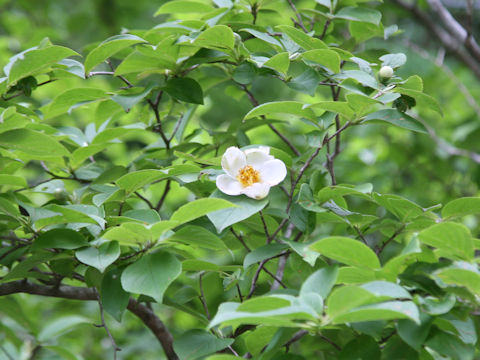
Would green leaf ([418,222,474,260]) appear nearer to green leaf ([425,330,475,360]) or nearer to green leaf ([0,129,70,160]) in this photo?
green leaf ([425,330,475,360])

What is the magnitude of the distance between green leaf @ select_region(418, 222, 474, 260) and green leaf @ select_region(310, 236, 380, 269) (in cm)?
7

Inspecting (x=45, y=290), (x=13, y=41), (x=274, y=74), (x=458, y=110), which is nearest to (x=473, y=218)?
(x=458, y=110)

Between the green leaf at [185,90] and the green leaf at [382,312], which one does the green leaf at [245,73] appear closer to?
the green leaf at [185,90]

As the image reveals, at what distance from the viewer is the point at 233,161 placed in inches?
36.4

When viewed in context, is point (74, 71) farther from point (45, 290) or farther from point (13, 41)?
point (13, 41)

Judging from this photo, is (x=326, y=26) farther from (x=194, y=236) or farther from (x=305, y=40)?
(x=194, y=236)

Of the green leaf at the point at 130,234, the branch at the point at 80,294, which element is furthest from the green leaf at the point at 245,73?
the branch at the point at 80,294

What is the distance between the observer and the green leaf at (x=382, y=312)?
2.00ft

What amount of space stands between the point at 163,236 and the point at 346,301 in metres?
0.32

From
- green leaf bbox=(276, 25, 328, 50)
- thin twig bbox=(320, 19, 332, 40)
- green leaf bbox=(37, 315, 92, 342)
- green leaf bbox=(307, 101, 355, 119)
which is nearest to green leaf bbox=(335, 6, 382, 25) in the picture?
thin twig bbox=(320, 19, 332, 40)

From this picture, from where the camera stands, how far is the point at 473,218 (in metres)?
2.60

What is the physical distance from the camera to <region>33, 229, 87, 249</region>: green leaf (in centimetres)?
88

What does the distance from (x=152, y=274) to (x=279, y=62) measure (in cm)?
42

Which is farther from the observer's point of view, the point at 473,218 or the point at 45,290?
Answer: the point at 473,218
